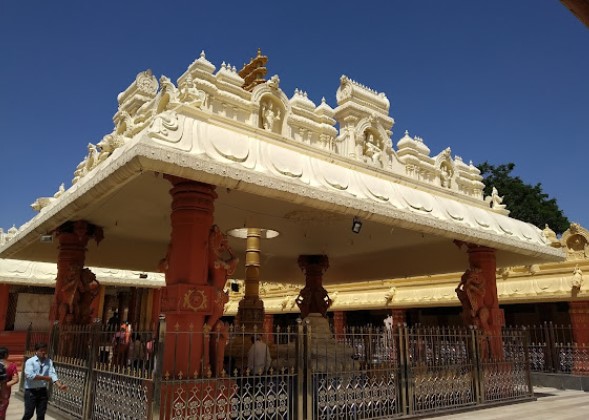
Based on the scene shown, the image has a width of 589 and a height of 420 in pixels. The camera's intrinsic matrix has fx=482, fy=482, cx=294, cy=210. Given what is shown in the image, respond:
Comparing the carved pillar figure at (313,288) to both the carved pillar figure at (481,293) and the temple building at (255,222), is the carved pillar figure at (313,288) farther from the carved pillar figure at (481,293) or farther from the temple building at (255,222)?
the carved pillar figure at (481,293)

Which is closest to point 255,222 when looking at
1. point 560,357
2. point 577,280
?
point 560,357

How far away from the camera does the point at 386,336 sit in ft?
26.9

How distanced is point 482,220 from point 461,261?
3.59 m

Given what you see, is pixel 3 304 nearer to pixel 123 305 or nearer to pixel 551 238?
pixel 123 305

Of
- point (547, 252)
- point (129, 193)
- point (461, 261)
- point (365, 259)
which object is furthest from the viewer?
point (365, 259)

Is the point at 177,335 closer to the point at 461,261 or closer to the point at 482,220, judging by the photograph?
the point at 482,220

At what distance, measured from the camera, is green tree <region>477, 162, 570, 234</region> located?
32531 millimetres

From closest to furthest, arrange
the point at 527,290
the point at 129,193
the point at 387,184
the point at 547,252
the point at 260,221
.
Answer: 1. the point at 129,193
2. the point at 387,184
3. the point at 260,221
4. the point at 547,252
5. the point at 527,290

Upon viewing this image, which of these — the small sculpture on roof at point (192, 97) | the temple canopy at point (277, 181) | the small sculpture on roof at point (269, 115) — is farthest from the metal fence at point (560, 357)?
the small sculpture on roof at point (192, 97)

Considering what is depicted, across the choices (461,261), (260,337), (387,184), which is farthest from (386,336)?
(461,261)

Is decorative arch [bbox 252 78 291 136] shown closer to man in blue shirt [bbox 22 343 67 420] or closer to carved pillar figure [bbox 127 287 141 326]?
man in blue shirt [bbox 22 343 67 420]

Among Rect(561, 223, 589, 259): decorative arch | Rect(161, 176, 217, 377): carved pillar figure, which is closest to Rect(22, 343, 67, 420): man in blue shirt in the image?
Rect(161, 176, 217, 377): carved pillar figure

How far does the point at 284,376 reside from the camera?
6.68 m

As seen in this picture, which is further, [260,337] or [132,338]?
[260,337]
